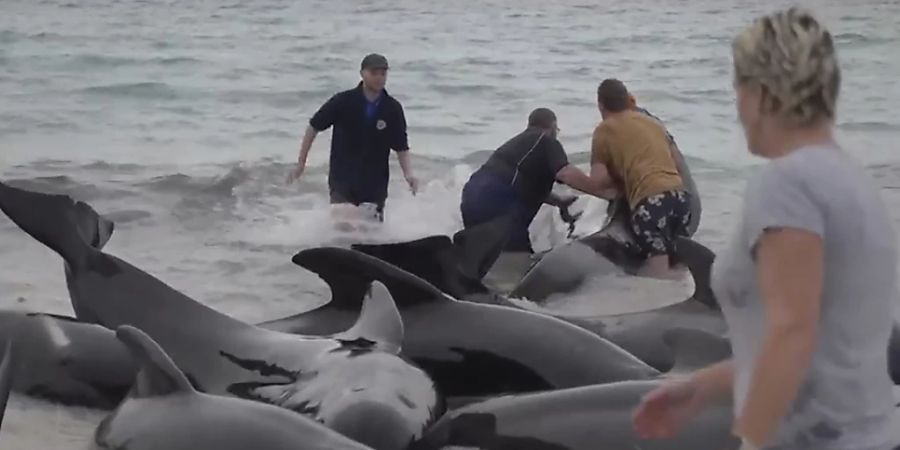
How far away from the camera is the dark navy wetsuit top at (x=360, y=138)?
1120cm

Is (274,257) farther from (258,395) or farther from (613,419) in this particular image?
(613,419)

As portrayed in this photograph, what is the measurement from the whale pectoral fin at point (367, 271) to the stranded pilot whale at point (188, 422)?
4.42 feet

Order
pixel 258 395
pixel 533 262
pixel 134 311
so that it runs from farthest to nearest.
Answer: pixel 533 262 → pixel 134 311 → pixel 258 395

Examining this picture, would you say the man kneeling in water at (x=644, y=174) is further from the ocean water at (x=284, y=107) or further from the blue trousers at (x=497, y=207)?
the ocean water at (x=284, y=107)

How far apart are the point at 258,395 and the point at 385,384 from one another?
68 centimetres

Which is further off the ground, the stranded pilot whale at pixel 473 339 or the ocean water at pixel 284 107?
the stranded pilot whale at pixel 473 339

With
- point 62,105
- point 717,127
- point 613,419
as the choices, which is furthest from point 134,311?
point 62,105

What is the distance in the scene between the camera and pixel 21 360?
6.60 metres

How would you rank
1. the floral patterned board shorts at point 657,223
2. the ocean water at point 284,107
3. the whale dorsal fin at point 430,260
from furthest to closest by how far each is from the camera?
the ocean water at point 284,107
the floral patterned board shorts at point 657,223
the whale dorsal fin at point 430,260

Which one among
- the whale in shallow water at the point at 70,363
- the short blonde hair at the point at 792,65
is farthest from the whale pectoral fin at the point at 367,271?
the short blonde hair at the point at 792,65

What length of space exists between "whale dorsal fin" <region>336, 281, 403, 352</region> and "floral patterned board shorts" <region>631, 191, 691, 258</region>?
4298 mm

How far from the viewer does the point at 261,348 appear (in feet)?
19.8

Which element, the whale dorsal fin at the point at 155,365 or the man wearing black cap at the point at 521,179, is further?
the man wearing black cap at the point at 521,179

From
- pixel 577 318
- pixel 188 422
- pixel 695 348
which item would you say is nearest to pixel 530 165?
pixel 577 318
